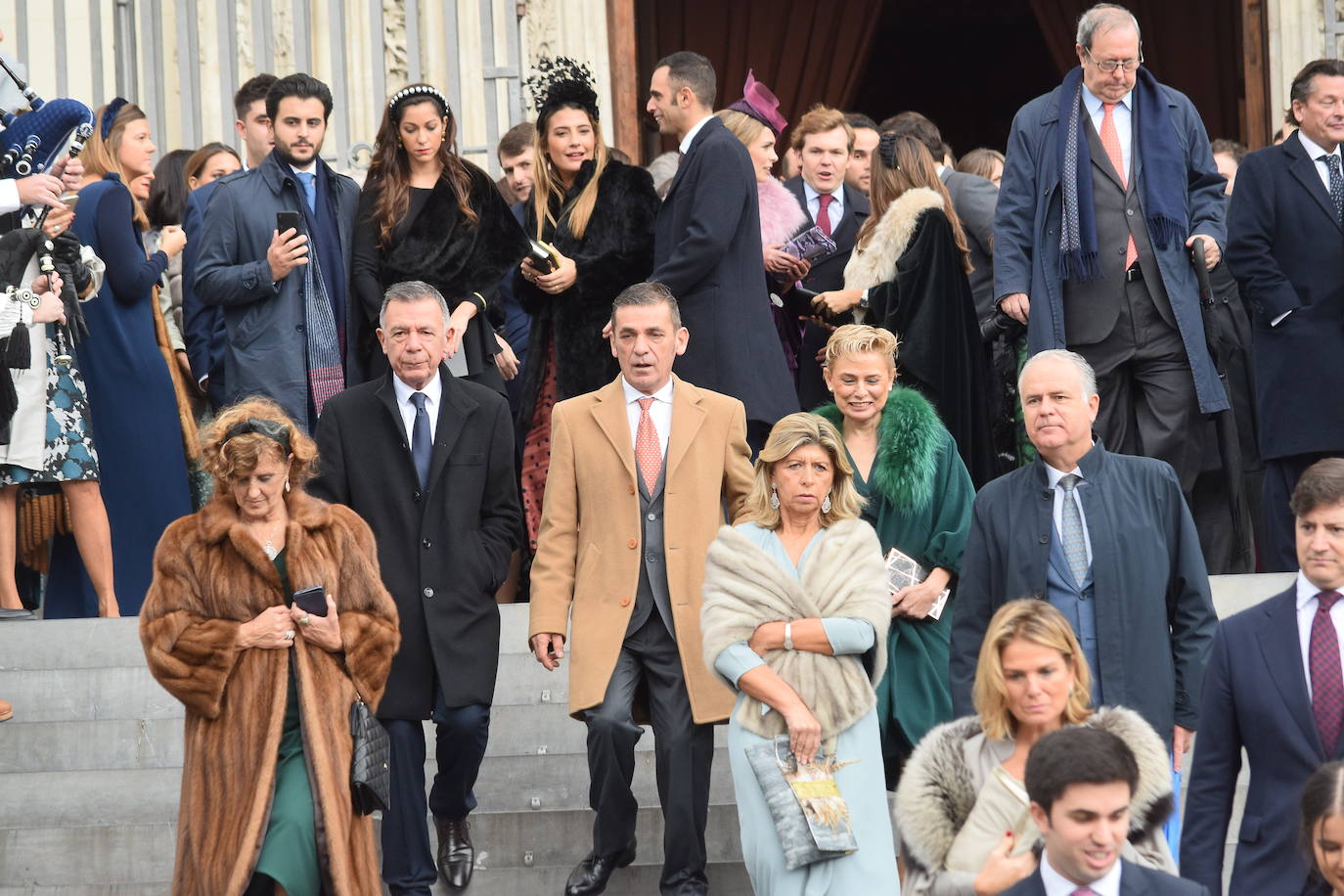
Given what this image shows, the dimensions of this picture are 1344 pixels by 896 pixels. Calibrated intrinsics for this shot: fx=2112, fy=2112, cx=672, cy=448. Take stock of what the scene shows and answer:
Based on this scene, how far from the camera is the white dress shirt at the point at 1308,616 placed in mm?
4871

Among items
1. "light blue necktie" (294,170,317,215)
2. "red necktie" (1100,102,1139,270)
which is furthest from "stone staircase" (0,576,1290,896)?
"light blue necktie" (294,170,317,215)

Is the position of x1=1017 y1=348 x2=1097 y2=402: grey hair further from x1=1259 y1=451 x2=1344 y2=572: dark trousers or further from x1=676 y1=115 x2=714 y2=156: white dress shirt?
x1=676 y1=115 x2=714 y2=156: white dress shirt

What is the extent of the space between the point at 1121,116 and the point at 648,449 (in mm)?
2242

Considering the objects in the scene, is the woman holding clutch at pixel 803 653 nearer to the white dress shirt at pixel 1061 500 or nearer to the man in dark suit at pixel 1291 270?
the white dress shirt at pixel 1061 500

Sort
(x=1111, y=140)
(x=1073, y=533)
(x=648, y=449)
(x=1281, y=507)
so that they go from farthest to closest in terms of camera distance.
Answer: (x=1281, y=507), (x=1111, y=140), (x=648, y=449), (x=1073, y=533)

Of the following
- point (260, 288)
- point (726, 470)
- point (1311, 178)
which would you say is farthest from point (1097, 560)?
point (260, 288)

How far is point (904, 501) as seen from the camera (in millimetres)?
6262

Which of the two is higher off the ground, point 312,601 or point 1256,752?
point 312,601

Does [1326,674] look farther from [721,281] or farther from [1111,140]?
[721,281]

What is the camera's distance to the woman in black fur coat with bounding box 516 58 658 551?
7.80 meters

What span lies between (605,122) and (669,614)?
5.93m

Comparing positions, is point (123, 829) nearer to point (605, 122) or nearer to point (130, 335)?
point (130, 335)

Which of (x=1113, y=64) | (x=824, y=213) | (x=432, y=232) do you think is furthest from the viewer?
(x=824, y=213)

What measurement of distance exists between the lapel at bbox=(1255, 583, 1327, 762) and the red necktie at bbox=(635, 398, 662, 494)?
6.69ft
